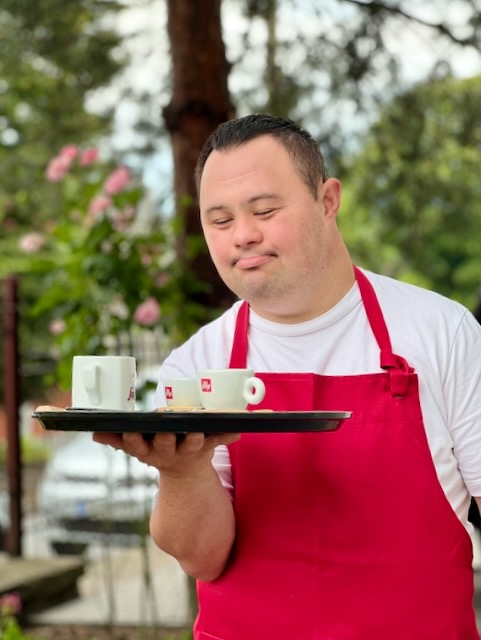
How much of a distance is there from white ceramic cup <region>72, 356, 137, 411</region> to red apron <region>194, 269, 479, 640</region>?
A: 249 mm

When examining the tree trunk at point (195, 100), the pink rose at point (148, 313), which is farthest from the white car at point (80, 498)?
the pink rose at point (148, 313)

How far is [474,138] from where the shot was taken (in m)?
8.42

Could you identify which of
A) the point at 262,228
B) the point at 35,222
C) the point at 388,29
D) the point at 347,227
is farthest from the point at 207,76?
the point at 347,227

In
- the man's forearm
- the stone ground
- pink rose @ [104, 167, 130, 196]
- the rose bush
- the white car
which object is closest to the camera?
the man's forearm

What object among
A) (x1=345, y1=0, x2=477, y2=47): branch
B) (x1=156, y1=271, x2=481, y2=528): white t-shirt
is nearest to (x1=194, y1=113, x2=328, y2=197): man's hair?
(x1=156, y1=271, x2=481, y2=528): white t-shirt

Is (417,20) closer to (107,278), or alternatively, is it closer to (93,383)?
(107,278)

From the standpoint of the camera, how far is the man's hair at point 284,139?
6.28 ft

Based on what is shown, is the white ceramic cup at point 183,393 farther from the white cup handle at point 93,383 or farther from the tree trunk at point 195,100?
the tree trunk at point 195,100

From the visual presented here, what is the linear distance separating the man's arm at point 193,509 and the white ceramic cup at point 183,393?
96 mm

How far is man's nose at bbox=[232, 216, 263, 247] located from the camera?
6.08ft

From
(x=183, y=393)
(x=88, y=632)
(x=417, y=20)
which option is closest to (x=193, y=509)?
(x=183, y=393)

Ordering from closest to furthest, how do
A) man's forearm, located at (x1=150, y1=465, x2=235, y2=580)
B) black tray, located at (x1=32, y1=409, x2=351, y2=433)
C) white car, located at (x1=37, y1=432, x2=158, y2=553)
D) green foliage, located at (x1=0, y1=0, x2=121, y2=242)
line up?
black tray, located at (x1=32, y1=409, x2=351, y2=433) < man's forearm, located at (x1=150, y1=465, x2=235, y2=580) < green foliage, located at (x1=0, y1=0, x2=121, y2=242) < white car, located at (x1=37, y1=432, x2=158, y2=553)

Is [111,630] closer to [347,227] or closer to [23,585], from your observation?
[23,585]

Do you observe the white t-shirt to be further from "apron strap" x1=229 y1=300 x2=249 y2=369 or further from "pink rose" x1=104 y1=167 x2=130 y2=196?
"pink rose" x1=104 y1=167 x2=130 y2=196
